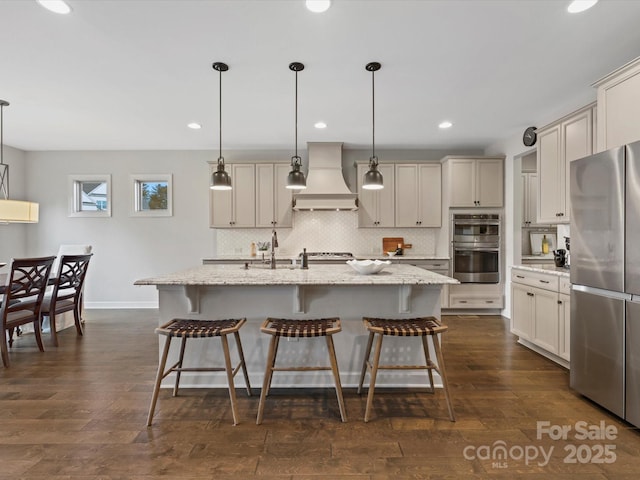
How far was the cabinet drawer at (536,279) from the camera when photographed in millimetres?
3231

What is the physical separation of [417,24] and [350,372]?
8.62ft

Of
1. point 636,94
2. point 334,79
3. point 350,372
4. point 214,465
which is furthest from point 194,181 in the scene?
point 636,94

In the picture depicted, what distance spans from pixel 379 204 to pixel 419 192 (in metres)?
0.67

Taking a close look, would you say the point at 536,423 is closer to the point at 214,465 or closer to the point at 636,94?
the point at 214,465

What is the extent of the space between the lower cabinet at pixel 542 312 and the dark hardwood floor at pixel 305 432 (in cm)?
28

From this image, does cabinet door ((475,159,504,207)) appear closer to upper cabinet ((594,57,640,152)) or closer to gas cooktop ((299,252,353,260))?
gas cooktop ((299,252,353,260))

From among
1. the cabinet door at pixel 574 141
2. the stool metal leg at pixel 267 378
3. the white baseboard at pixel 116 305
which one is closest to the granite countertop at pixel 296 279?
the stool metal leg at pixel 267 378

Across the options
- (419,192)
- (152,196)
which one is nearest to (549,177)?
(419,192)

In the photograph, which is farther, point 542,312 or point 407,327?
point 542,312

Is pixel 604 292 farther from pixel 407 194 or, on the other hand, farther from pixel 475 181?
pixel 407 194

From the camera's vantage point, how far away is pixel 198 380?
2717mm

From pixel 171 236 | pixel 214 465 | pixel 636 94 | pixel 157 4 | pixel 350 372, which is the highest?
pixel 157 4

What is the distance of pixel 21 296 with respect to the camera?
3371mm

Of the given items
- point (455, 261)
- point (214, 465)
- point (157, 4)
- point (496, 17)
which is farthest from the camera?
point (455, 261)
